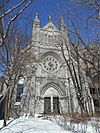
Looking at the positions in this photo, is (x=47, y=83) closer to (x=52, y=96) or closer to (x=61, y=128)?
(x=52, y=96)

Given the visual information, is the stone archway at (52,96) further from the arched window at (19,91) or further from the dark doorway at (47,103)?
the arched window at (19,91)

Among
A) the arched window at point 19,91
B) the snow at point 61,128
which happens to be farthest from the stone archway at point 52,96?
the snow at point 61,128

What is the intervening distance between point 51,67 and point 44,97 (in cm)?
609

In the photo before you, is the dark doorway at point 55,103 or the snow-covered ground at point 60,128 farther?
the dark doorway at point 55,103

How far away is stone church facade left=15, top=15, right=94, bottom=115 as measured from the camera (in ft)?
65.5

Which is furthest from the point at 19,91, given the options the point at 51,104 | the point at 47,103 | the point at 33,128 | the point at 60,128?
the point at 60,128

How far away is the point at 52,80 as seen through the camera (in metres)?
23.1

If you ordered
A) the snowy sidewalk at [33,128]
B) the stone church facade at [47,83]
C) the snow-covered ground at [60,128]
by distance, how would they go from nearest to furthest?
the snow-covered ground at [60,128], the snowy sidewalk at [33,128], the stone church facade at [47,83]

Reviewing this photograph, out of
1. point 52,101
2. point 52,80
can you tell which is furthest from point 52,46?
point 52,101

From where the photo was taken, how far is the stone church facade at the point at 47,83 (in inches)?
786

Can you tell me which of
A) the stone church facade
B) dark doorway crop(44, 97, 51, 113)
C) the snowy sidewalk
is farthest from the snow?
dark doorway crop(44, 97, 51, 113)

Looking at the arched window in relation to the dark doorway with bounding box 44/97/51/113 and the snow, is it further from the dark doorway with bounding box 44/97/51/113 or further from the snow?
the snow

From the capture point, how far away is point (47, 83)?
22.7 metres

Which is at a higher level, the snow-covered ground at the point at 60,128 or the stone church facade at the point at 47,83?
the stone church facade at the point at 47,83
